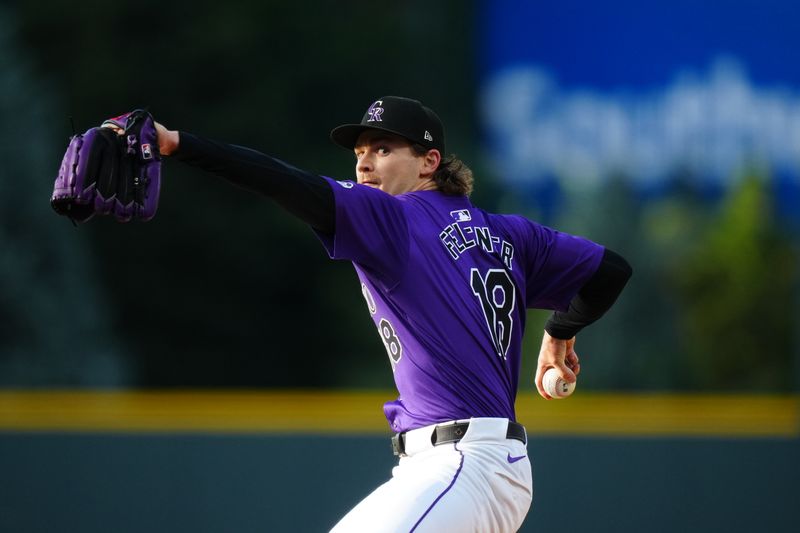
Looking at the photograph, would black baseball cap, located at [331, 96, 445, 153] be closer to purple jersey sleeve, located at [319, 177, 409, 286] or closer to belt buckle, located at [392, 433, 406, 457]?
purple jersey sleeve, located at [319, 177, 409, 286]

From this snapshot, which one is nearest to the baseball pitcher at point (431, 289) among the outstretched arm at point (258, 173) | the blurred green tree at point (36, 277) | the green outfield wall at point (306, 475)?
the outstretched arm at point (258, 173)

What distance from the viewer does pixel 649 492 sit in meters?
6.95

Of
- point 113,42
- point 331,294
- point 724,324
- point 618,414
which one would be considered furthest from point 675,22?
point 618,414

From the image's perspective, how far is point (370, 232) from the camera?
3.27 meters

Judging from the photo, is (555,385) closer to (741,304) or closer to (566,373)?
(566,373)

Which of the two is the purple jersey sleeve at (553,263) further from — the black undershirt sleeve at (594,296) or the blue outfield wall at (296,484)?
the blue outfield wall at (296,484)

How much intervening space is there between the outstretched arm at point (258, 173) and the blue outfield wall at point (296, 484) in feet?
13.0

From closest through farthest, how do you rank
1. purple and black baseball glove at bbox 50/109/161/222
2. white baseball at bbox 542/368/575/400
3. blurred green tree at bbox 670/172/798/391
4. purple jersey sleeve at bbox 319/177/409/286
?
purple and black baseball glove at bbox 50/109/161/222, purple jersey sleeve at bbox 319/177/409/286, white baseball at bbox 542/368/575/400, blurred green tree at bbox 670/172/798/391

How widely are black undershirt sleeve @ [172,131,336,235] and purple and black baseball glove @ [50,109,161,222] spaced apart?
0.08 metres

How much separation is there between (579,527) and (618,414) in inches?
28.4

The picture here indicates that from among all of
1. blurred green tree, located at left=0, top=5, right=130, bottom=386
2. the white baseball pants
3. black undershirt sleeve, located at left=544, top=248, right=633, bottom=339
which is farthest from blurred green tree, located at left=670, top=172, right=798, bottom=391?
the white baseball pants

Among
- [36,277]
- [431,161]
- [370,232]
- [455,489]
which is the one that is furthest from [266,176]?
[36,277]

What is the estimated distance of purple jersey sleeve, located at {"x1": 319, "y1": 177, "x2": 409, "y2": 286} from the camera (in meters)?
3.23

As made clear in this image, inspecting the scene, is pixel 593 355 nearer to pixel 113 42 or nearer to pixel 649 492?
pixel 649 492
